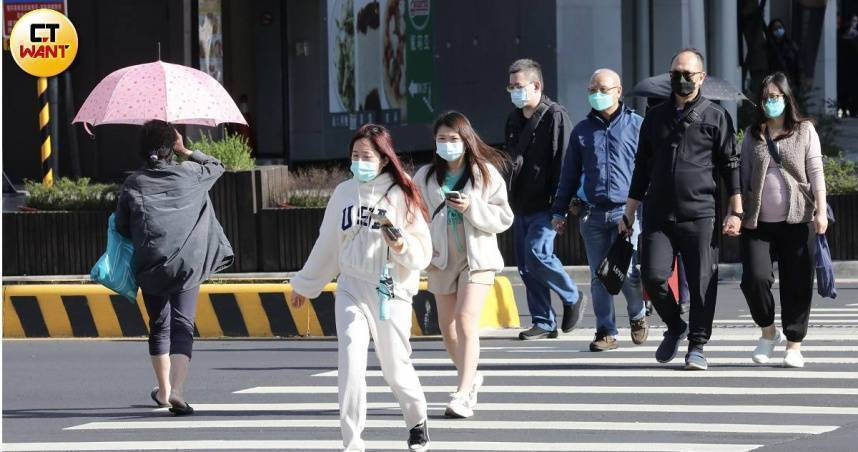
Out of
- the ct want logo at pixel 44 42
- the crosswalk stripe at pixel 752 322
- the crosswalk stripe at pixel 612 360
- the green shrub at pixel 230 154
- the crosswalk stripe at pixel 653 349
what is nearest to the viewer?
the crosswalk stripe at pixel 612 360

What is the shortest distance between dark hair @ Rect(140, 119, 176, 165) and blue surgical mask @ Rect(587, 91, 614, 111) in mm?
2907

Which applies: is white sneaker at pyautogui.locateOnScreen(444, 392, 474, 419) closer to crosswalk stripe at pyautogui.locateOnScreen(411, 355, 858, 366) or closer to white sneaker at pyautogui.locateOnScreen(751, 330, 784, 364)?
crosswalk stripe at pyautogui.locateOnScreen(411, 355, 858, 366)

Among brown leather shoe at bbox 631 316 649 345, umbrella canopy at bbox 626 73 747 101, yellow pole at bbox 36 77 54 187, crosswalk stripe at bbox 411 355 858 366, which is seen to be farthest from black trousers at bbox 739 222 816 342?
yellow pole at bbox 36 77 54 187

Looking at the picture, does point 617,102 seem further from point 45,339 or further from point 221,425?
point 45,339

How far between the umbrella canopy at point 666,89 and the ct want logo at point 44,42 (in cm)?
619

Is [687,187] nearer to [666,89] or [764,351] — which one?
[764,351]

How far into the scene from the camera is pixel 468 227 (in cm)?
889

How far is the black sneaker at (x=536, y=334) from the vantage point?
12195 mm

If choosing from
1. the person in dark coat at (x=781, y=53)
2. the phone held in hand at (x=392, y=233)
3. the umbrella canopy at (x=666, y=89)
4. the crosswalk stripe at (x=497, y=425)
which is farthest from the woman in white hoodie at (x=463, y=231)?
the person in dark coat at (x=781, y=53)

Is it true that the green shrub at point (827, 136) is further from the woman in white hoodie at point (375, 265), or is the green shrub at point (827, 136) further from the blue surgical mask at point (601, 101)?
the woman in white hoodie at point (375, 265)

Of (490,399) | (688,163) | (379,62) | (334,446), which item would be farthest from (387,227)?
Result: (379,62)

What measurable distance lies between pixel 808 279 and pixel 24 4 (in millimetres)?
10357

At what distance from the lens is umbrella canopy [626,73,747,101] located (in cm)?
1363

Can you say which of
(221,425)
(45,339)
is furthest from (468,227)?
(45,339)
